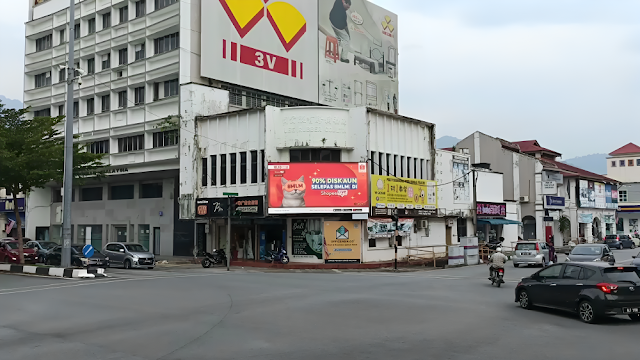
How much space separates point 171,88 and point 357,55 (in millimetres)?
22149

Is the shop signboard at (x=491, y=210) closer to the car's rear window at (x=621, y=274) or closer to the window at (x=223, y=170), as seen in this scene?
the window at (x=223, y=170)

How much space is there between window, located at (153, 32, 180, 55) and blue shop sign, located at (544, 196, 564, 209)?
37050mm

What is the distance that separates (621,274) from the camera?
13203 mm

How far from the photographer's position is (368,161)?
114 feet

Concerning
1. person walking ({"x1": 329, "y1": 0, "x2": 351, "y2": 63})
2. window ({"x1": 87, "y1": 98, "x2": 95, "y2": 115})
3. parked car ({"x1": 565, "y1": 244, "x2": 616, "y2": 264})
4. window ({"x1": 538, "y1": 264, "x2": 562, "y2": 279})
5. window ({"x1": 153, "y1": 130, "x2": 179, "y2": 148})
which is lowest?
parked car ({"x1": 565, "y1": 244, "x2": 616, "y2": 264})

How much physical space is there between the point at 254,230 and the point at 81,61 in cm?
2396

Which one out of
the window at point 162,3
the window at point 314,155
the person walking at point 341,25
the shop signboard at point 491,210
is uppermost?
the person walking at point 341,25

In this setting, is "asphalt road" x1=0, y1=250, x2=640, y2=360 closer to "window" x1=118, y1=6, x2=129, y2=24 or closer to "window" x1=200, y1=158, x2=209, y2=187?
"window" x1=200, y1=158, x2=209, y2=187

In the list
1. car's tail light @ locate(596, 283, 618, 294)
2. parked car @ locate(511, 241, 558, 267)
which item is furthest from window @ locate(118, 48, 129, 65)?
car's tail light @ locate(596, 283, 618, 294)

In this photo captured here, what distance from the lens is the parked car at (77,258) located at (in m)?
31.8

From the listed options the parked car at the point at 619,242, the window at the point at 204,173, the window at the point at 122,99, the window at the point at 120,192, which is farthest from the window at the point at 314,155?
the parked car at the point at 619,242

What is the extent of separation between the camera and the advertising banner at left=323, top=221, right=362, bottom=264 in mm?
34062

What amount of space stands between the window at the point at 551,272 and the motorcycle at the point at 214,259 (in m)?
23.2

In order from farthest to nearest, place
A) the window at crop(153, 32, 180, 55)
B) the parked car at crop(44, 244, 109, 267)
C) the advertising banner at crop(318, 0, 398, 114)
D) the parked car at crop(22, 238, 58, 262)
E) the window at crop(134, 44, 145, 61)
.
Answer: the advertising banner at crop(318, 0, 398, 114) → the window at crop(134, 44, 145, 61) → the window at crop(153, 32, 180, 55) → the parked car at crop(22, 238, 58, 262) → the parked car at crop(44, 244, 109, 267)
